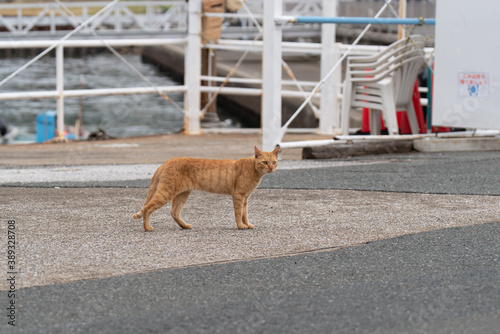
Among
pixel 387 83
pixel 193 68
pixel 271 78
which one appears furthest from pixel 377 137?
pixel 193 68

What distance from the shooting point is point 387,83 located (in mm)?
9859

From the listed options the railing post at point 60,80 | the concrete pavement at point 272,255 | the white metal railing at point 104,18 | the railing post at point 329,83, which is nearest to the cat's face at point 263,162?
the concrete pavement at point 272,255

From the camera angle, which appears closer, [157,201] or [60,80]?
[157,201]

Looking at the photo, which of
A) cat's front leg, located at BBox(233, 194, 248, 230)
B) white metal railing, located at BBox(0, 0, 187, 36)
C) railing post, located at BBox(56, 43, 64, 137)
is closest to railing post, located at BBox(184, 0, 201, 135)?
railing post, located at BBox(56, 43, 64, 137)

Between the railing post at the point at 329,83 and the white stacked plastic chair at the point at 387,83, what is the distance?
4.28 feet

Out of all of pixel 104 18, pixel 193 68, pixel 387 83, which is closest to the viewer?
pixel 387 83

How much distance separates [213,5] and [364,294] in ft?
27.6

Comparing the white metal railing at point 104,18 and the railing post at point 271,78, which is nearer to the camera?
the railing post at point 271,78

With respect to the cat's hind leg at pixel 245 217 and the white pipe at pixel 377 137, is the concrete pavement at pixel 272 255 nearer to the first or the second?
the cat's hind leg at pixel 245 217

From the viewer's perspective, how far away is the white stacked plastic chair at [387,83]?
9.85m

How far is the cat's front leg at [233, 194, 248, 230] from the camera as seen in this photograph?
5.63 m

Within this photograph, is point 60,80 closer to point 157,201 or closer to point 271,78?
point 271,78

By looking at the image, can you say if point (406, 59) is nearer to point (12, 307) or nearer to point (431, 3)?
point (12, 307)

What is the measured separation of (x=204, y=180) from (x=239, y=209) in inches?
12.7
